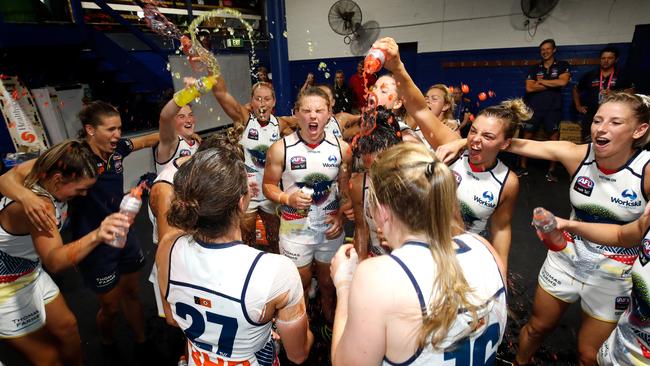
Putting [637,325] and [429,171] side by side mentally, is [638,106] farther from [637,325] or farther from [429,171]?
[429,171]

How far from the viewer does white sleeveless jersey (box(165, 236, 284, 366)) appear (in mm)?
1446

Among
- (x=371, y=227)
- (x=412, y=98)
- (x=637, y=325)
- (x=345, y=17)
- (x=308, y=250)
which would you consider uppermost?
(x=345, y=17)

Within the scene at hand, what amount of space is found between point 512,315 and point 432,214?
3115 millimetres

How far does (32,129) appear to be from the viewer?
21.1 feet

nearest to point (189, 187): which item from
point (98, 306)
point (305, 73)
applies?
point (98, 306)

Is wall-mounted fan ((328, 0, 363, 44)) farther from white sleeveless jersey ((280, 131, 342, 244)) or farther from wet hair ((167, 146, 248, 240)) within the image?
wet hair ((167, 146, 248, 240))

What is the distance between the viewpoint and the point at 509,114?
2549 millimetres

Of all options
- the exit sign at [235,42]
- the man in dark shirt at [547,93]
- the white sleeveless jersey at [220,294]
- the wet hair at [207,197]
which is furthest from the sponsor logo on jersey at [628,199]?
the exit sign at [235,42]

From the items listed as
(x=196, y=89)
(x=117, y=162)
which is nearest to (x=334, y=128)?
(x=196, y=89)

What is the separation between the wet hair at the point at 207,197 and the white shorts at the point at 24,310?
1710 mm

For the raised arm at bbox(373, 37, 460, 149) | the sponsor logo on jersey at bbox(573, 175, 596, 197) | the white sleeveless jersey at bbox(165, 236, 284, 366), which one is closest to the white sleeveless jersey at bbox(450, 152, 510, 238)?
the raised arm at bbox(373, 37, 460, 149)

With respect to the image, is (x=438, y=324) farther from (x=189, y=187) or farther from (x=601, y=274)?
(x=601, y=274)

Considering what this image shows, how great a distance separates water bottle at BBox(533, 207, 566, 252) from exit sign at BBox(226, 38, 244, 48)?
36.4ft

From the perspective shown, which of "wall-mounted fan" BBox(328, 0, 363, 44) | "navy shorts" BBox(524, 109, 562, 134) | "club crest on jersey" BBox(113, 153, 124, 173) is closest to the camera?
"club crest on jersey" BBox(113, 153, 124, 173)
